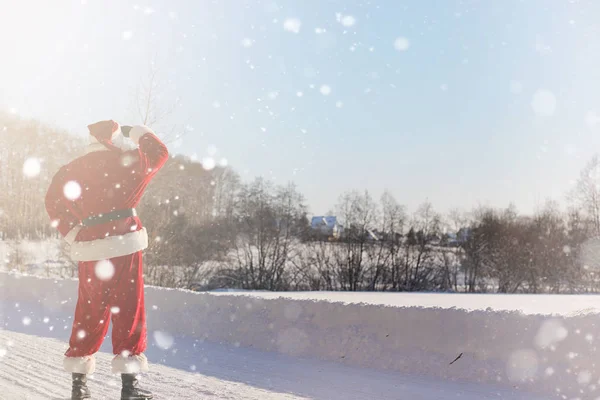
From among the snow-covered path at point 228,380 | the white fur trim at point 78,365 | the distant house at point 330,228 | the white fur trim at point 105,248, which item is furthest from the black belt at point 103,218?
the distant house at point 330,228

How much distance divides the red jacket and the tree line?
25.7 m

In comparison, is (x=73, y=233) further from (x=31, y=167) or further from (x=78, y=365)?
(x=31, y=167)

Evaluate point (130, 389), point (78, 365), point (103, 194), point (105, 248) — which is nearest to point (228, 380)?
point (130, 389)

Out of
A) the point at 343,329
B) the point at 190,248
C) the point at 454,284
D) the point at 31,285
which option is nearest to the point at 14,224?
the point at 190,248

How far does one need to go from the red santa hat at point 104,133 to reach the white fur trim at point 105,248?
2.05 ft

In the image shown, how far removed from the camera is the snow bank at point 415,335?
15.1ft

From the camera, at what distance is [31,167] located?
35.0 m

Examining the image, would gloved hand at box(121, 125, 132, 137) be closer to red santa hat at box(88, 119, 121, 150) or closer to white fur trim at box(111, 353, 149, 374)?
red santa hat at box(88, 119, 121, 150)

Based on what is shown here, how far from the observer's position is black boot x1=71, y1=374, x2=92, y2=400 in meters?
3.20

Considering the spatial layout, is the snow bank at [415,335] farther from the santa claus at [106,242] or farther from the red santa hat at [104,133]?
the red santa hat at [104,133]

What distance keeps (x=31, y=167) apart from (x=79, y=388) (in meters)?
36.2

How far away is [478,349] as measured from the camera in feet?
16.5

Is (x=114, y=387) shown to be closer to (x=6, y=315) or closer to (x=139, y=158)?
(x=139, y=158)

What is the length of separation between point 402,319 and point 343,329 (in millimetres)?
740
